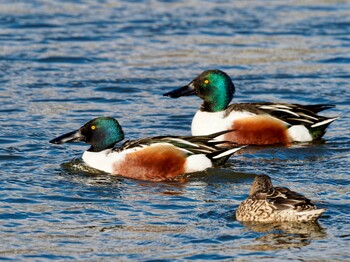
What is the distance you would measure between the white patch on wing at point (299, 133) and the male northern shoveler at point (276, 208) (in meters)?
3.59

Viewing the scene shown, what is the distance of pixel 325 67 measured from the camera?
16.2 meters

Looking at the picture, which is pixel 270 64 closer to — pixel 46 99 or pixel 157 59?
pixel 157 59

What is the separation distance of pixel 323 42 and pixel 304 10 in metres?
2.33

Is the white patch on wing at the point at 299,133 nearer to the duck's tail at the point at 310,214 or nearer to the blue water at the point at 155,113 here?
the blue water at the point at 155,113

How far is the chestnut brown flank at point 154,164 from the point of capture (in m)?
10.7

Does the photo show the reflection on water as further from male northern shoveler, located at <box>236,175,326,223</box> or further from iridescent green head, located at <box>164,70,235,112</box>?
iridescent green head, located at <box>164,70,235,112</box>

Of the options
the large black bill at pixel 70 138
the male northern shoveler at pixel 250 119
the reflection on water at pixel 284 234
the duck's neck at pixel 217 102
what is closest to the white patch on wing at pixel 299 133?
the male northern shoveler at pixel 250 119

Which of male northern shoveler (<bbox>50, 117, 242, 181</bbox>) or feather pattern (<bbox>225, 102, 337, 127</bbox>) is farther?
feather pattern (<bbox>225, 102, 337, 127</bbox>)

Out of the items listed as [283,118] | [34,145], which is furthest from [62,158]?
[283,118]

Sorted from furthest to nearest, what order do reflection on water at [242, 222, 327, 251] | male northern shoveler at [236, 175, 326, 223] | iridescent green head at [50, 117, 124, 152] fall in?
iridescent green head at [50, 117, 124, 152], male northern shoveler at [236, 175, 326, 223], reflection on water at [242, 222, 327, 251]

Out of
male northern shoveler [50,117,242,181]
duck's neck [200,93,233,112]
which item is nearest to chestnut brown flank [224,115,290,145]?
duck's neck [200,93,233,112]

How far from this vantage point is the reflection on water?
835cm

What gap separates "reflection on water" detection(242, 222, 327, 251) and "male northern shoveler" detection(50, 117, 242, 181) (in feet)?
6.73

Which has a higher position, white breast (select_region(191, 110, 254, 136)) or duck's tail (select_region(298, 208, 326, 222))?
white breast (select_region(191, 110, 254, 136))
